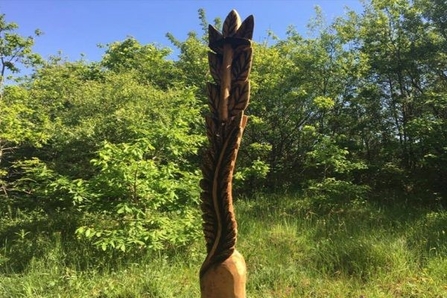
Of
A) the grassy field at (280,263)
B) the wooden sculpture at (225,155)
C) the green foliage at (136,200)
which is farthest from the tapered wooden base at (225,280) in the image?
the green foliage at (136,200)

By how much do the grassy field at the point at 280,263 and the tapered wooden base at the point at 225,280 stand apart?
6.51 feet

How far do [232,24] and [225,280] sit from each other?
1.41 meters

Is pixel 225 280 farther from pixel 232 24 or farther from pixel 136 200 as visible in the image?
pixel 136 200

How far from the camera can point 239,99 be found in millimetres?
2191

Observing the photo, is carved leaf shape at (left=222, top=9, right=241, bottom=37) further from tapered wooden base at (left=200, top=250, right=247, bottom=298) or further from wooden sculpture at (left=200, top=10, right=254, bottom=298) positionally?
tapered wooden base at (left=200, top=250, right=247, bottom=298)

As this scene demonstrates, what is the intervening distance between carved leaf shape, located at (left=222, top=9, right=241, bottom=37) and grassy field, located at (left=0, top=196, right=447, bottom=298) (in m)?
2.76

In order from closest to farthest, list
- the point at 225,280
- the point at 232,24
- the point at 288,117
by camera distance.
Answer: the point at 225,280
the point at 232,24
the point at 288,117

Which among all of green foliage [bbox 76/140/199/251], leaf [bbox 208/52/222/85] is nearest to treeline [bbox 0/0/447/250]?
green foliage [bbox 76/140/199/251]

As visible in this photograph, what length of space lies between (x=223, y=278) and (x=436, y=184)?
269 inches

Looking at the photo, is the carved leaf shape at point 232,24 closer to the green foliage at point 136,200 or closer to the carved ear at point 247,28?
the carved ear at point 247,28

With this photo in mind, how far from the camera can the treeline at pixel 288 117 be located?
6453 mm

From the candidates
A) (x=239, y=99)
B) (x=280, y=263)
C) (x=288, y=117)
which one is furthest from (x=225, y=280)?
(x=288, y=117)

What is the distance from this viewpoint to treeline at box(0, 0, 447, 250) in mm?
6453

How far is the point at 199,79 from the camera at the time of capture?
31.2 ft
